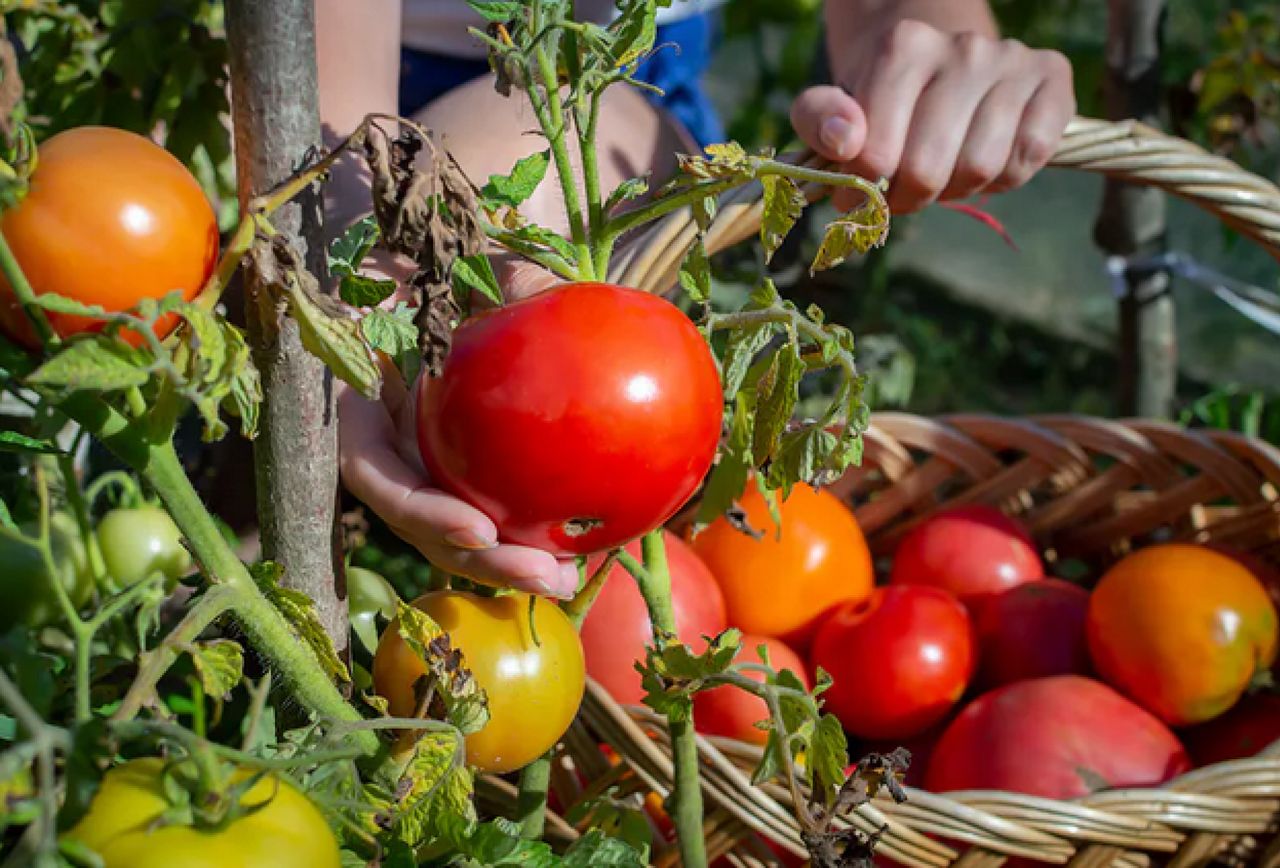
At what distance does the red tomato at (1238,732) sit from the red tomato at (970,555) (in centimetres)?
21

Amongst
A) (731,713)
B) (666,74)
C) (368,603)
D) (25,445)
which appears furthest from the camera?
(666,74)

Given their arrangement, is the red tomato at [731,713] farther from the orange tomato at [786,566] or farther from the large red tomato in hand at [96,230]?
the large red tomato in hand at [96,230]

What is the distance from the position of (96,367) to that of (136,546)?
56 centimetres

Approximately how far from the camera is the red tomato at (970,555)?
46.8 inches

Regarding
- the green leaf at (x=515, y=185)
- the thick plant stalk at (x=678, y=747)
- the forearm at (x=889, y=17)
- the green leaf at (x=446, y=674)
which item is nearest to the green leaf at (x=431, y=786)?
the green leaf at (x=446, y=674)

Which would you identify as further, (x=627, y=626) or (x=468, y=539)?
(x=627, y=626)

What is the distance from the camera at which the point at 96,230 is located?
0.41 meters

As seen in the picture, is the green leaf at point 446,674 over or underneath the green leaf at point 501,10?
underneath

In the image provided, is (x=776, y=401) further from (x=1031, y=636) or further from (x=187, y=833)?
(x=1031, y=636)

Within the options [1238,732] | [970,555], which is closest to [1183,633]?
[1238,732]

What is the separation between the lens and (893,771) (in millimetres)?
565

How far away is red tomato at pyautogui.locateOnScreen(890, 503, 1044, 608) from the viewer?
1188 mm

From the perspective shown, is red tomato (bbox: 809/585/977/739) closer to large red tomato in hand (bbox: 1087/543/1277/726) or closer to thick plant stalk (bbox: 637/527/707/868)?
large red tomato in hand (bbox: 1087/543/1277/726)

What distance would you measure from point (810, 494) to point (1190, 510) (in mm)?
440
